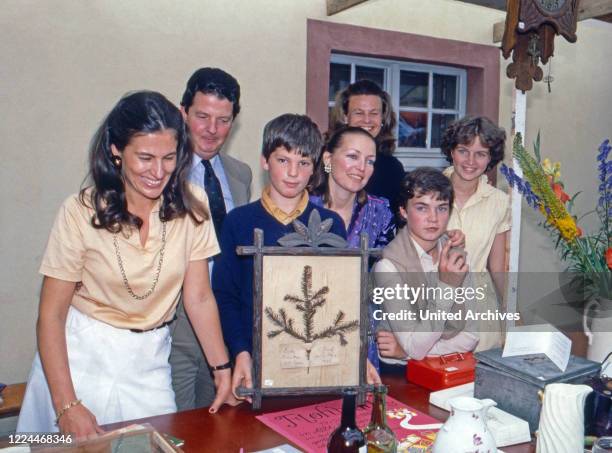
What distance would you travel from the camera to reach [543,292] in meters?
5.66

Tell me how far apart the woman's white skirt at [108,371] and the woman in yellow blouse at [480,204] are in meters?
1.56

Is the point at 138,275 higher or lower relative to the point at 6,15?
lower

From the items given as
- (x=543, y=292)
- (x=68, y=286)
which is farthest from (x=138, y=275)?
(x=543, y=292)

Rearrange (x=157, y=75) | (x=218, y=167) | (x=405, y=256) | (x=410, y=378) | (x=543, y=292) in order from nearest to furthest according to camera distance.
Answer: (x=410, y=378)
(x=405, y=256)
(x=218, y=167)
(x=157, y=75)
(x=543, y=292)

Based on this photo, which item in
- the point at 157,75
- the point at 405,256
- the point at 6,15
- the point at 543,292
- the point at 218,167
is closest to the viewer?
the point at 405,256

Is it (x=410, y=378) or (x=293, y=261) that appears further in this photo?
(x=410, y=378)

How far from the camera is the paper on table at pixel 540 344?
166 centimetres

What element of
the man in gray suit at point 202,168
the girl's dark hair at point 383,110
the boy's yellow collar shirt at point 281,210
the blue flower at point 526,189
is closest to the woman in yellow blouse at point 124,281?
the boy's yellow collar shirt at point 281,210

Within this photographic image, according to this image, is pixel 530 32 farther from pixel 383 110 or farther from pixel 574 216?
pixel 574 216

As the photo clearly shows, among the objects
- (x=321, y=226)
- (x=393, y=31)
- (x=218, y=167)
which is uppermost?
(x=393, y=31)

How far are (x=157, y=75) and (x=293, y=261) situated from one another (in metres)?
2.32

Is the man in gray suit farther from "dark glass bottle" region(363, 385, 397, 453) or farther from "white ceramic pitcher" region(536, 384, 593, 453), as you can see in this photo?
"white ceramic pitcher" region(536, 384, 593, 453)

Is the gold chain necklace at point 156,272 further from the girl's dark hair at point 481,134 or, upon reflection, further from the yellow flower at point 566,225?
the girl's dark hair at point 481,134

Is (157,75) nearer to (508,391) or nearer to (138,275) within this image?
(138,275)
